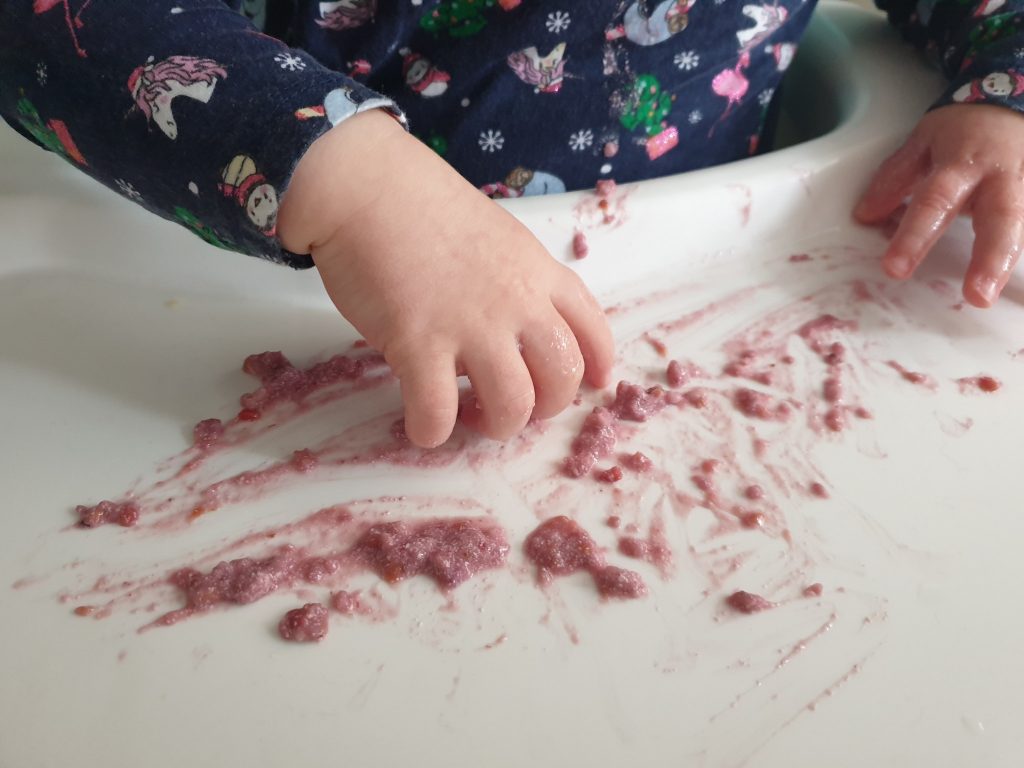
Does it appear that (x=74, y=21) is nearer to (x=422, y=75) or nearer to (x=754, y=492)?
(x=422, y=75)

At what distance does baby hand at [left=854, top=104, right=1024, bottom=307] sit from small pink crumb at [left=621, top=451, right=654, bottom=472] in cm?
25

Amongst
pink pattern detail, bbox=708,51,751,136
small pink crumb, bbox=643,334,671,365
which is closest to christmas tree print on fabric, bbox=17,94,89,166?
small pink crumb, bbox=643,334,671,365

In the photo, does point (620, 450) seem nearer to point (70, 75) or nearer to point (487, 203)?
point (487, 203)

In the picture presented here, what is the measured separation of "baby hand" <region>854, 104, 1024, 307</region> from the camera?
1.81 feet

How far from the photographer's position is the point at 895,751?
0.34 m

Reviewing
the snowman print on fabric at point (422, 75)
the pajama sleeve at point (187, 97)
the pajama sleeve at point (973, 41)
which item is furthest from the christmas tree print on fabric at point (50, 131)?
the pajama sleeve at point (973, 41)

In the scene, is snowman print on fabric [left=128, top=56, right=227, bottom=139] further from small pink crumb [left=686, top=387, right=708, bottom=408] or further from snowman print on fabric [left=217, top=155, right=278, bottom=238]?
small pink crumb [left=686, top=387, right=708, bottom=408]

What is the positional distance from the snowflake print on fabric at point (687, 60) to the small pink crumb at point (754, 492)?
1.14 feet

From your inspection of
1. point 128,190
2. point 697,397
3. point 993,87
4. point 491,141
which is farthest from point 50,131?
point 993,87

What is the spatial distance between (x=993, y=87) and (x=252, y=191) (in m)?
0.50

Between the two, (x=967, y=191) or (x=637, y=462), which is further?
(x=967, y=191)

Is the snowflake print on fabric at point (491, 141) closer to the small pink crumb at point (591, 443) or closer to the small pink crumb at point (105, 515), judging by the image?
the small pink crumb at point (591, 443)

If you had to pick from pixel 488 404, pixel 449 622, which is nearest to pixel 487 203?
pixel 488 404

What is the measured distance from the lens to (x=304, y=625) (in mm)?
359
